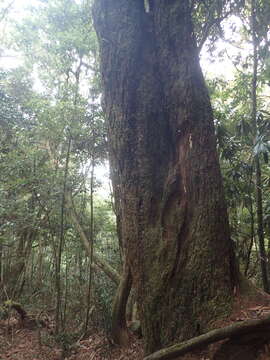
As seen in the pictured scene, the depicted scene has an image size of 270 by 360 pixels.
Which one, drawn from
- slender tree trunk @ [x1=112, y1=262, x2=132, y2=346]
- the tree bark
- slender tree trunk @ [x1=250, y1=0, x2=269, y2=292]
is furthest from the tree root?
the tree bark

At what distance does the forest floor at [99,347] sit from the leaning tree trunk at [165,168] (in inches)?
7.3

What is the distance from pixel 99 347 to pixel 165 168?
3597mm

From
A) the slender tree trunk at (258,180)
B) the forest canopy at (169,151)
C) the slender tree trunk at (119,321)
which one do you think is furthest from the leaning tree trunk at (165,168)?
the slender tree trunk at (119,321)

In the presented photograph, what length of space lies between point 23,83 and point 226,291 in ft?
29.3

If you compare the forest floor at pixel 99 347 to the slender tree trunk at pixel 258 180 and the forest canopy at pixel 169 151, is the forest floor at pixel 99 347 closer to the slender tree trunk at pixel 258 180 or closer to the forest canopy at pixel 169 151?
the forest canopy at pixel 169 151

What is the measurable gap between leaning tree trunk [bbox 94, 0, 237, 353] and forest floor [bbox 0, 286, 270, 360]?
19cm

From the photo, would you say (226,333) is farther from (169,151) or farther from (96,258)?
(96,258)

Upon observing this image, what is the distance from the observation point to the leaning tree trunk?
2.62 meters

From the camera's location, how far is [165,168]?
298 centimetres

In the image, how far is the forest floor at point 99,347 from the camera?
2240 mm

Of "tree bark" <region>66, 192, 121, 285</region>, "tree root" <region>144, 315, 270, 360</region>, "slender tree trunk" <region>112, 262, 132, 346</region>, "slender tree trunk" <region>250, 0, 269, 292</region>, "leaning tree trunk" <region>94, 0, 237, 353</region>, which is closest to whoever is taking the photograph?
"tree root" <region>144, 315, 270, 360</region>

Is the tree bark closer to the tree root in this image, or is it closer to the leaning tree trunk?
the leaning tree trunk

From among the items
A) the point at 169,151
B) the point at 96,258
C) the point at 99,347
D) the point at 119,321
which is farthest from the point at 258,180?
the point at 96,258

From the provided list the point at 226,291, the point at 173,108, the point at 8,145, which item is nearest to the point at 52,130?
the point at 8,145
